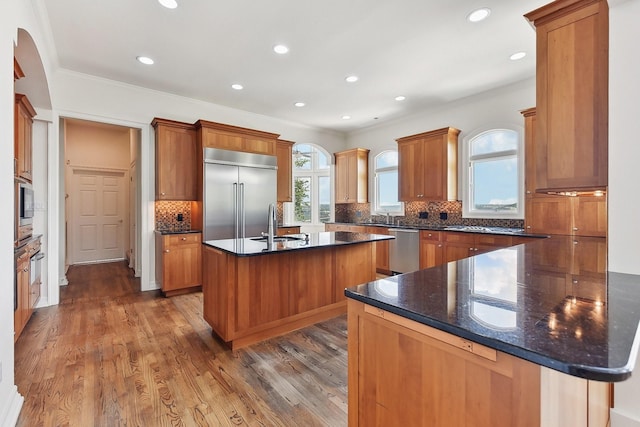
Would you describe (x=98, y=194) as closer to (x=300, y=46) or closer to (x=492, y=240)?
(x=300, y=46)

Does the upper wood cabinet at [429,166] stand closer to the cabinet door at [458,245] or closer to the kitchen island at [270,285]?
the cabinet door at [458,245]

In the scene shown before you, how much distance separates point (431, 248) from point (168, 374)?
383 cm

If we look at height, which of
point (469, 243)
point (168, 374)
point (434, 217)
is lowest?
point (168, 374)

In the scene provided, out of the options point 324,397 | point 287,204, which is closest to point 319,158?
point 287,204

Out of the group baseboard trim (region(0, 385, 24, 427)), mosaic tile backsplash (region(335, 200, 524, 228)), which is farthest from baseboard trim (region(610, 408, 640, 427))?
mosaic tile backsplash (region(335, 200, 524, 228))

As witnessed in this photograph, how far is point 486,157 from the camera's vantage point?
4.69 m

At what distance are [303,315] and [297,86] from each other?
10.4ft

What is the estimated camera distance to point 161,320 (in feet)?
10.8

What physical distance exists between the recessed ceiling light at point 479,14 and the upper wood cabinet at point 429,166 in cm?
216

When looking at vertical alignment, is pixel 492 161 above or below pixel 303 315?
above

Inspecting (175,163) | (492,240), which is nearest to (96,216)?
(175,163)

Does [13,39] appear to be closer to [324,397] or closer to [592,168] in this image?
[324,397]

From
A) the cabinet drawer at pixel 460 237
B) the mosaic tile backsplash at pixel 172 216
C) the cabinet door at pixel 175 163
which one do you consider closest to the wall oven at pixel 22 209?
the cabinet door at pixel 175 163

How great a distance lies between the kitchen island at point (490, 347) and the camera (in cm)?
73
